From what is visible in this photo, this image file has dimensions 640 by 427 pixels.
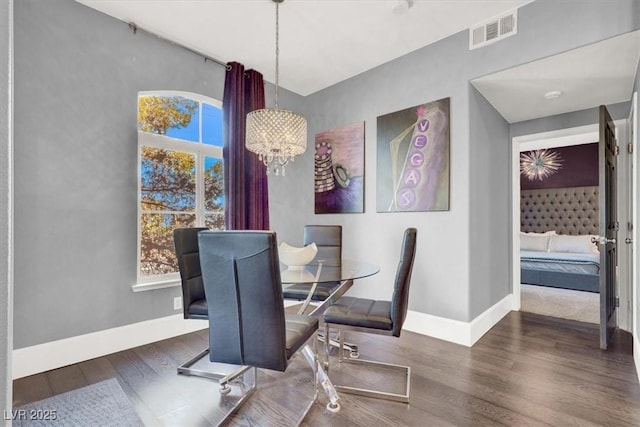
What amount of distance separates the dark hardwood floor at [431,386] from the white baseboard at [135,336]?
0.08 meters

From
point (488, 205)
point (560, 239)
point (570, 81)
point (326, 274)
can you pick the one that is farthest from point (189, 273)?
point (560, 239)

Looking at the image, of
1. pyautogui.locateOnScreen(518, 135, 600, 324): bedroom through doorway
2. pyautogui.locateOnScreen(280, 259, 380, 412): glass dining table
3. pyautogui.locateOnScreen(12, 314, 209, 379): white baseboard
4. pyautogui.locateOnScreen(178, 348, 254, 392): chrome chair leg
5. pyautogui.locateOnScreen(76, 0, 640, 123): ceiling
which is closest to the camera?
pyautogui.locateOnScreen(280, 259, 380, 412): glass dining table

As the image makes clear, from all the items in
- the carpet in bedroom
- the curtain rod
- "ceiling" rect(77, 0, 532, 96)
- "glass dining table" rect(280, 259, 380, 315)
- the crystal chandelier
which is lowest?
the carpet in bedroom

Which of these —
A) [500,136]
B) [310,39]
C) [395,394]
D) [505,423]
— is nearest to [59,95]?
[310,39]

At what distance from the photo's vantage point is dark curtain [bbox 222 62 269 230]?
10.2 ft

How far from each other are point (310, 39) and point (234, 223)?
1922 mm

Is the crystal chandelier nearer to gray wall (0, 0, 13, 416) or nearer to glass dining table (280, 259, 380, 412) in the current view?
glass dining table (280, 259, 380, 412)

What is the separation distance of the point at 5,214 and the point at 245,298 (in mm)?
972

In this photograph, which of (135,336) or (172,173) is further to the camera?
(172,173)

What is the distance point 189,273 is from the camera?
7.34 feet

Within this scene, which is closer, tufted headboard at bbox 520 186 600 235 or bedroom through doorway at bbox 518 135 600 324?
bedroom through doorway at bbox 518 135 600 324

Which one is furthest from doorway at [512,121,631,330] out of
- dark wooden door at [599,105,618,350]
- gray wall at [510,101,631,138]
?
dark wooden door at [599,105,618,350]

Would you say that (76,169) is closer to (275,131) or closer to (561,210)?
(275,131)

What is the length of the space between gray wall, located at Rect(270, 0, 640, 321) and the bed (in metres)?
1.72
